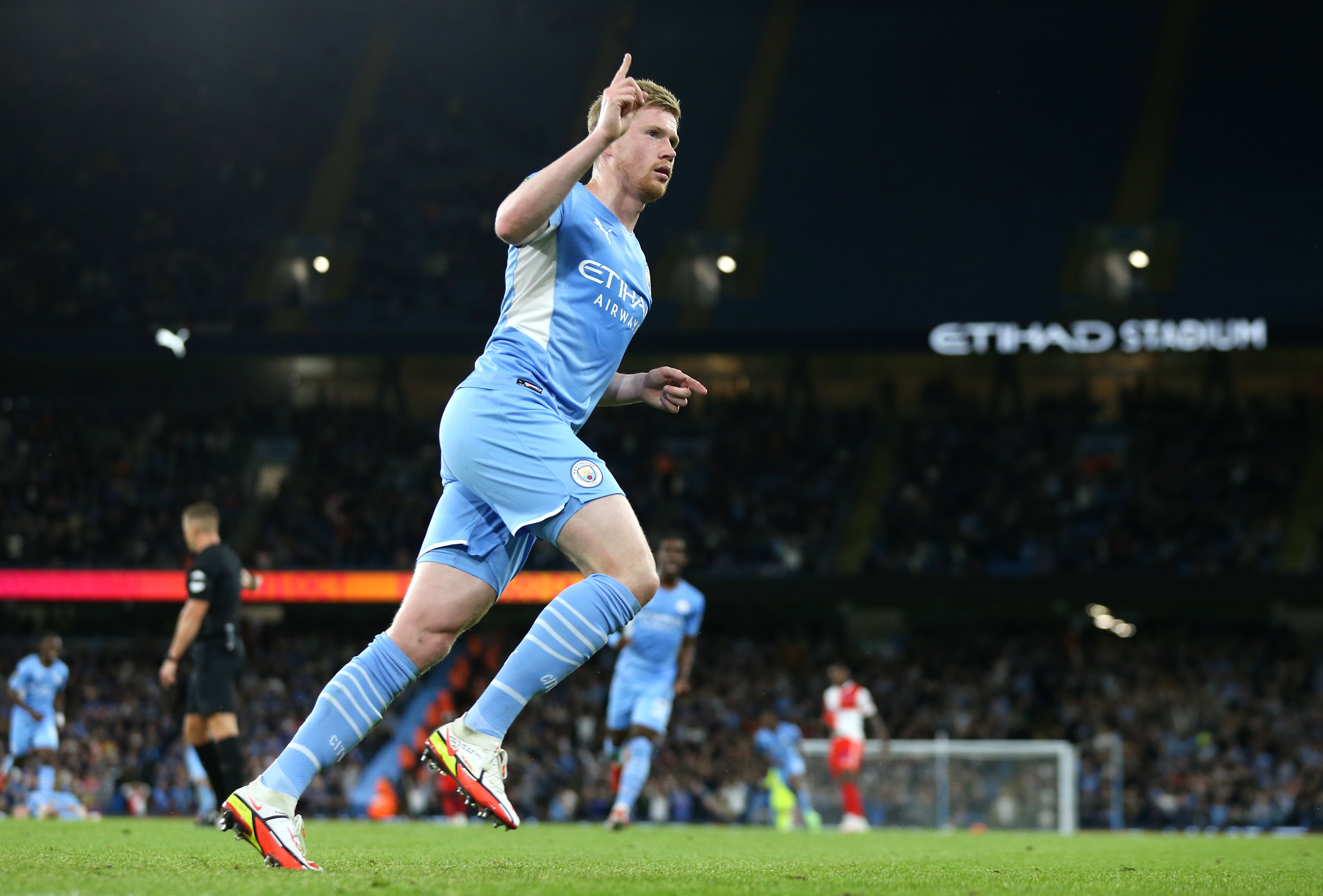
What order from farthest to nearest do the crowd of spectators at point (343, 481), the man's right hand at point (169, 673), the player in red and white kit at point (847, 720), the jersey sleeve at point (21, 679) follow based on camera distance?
the crowd of spectators at point (343, 481) < the player in red and white kit at point (847, 720) < the jersey sleeve at point (21, 679) < the man's right hand at point (169, 673)

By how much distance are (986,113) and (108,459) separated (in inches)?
784

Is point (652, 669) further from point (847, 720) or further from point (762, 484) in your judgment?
point (762, 484)

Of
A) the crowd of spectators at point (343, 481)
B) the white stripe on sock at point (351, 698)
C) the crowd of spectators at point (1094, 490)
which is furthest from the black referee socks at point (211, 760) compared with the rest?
the crowd of spectators at point (1094, 490)

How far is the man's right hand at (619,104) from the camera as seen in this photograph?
4.26 m

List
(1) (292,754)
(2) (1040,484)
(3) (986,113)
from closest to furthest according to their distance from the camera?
(1) (292,754)
(2) (1040,484)
(3) (986,113)

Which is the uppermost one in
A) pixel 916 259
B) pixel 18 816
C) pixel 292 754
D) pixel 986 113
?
pixel 986 113

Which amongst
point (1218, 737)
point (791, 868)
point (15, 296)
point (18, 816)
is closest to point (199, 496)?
point (15, 296)

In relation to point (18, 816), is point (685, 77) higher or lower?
higher

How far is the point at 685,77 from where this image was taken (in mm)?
32438

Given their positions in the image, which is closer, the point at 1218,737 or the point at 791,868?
the point at 791,868

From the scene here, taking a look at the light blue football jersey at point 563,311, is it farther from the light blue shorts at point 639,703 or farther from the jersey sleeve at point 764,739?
the jersey sleeve at point 764,739

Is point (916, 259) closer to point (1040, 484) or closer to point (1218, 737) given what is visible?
point (1040, 484)

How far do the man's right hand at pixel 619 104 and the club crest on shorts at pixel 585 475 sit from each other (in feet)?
3.26

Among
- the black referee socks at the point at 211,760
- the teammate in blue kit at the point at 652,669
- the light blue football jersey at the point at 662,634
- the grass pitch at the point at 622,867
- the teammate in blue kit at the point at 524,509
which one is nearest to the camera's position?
the grass pitch at the point at 622,867
